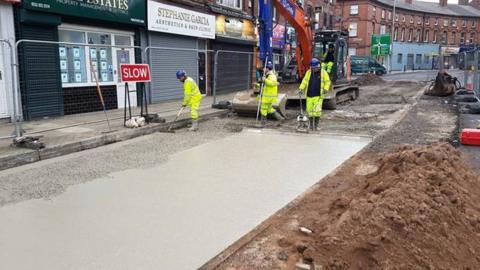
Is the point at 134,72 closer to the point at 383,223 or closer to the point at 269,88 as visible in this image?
the point at 269,88

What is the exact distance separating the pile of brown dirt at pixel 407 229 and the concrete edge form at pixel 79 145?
19.2ft

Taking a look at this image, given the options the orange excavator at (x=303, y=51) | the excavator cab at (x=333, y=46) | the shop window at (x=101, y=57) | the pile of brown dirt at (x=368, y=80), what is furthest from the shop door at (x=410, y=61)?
the shop window at (x=101, y=57)

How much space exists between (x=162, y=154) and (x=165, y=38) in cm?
963

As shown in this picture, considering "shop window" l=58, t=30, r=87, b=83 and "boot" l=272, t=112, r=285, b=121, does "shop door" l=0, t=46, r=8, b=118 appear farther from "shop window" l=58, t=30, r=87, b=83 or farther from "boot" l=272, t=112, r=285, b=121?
"boot" l=272, t=112, r=285, b=121

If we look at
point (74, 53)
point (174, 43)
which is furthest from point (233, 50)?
point (74, 53)

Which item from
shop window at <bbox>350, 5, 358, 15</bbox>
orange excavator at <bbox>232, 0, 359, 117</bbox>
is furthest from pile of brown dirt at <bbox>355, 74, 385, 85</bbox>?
shop window at <bbox>350, 5, 358, 15</bbox>

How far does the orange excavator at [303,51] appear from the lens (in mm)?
12641

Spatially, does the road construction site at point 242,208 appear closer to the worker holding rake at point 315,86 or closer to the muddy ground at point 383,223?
the muddy ground at point 383,223

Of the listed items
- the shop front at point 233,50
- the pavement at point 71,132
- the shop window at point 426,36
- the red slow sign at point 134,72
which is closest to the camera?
the pavement at point 71,132

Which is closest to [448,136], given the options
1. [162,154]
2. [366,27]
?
[162,154]

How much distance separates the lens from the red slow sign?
10.5 metres

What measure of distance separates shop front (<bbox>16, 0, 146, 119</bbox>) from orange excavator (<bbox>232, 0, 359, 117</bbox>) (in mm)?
4082

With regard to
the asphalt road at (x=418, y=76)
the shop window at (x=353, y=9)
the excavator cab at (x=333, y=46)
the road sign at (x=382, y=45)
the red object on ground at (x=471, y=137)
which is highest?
the shop window at (x=353, y=9)

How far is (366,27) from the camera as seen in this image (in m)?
60.4
